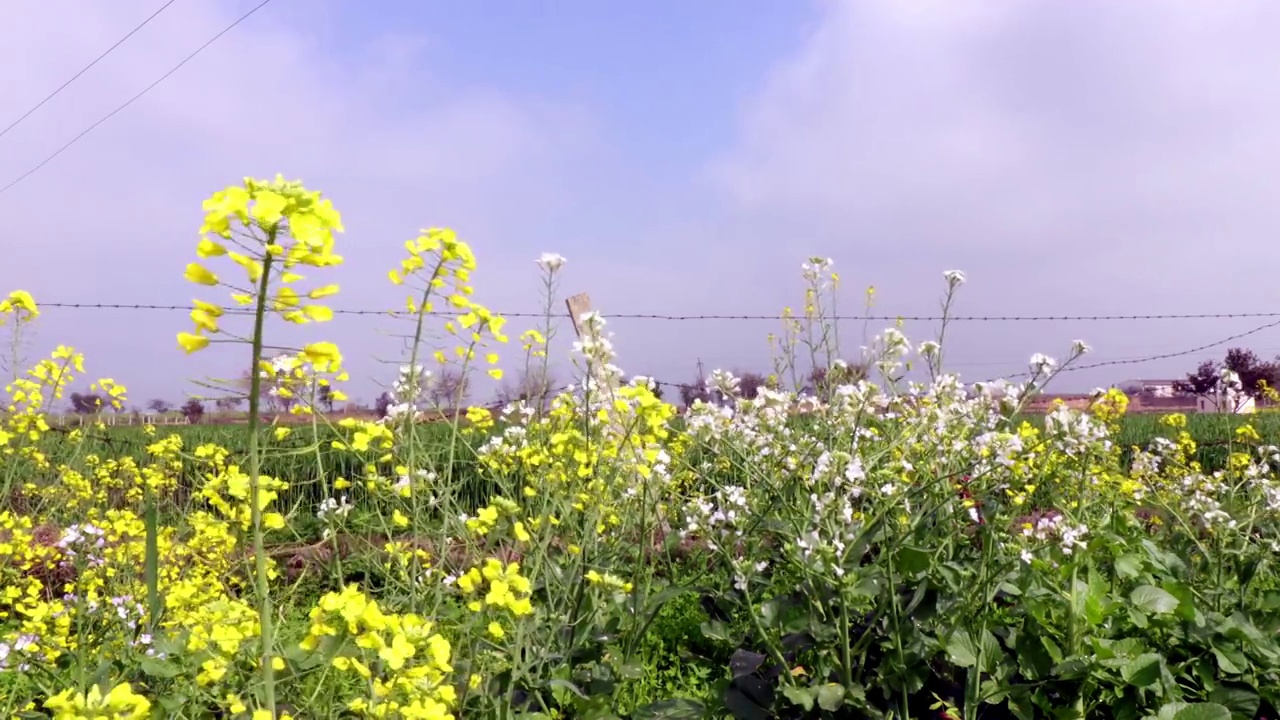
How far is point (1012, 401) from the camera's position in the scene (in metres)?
2.47

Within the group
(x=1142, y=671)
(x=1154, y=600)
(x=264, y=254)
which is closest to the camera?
(x=264, y=254)

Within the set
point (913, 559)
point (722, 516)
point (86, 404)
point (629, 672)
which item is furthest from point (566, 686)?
point (86, 404)

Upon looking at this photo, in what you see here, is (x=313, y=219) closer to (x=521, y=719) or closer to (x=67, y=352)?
(x=521, y=719)

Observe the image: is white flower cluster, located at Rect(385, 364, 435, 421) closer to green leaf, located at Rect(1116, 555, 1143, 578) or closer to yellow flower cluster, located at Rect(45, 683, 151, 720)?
yellow flower cluster, located at Rect(45, 683, 151, 720)

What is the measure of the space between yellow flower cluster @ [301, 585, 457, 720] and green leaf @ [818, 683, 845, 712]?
917mm

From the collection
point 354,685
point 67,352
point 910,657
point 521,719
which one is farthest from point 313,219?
point 67,352

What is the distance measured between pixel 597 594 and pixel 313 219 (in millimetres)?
1651

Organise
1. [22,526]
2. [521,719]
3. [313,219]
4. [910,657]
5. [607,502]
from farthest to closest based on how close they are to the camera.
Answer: [22,526]
[607,502]
[910,657]
[521,719]
[313,219]

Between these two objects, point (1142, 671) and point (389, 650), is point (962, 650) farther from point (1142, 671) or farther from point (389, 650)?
point (389, 650)

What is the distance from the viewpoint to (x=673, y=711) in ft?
7.02

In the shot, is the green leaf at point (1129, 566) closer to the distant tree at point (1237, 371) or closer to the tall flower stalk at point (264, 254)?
the tall flower stalk at point (264, 254)

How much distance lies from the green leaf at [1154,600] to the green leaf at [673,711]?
1.06m

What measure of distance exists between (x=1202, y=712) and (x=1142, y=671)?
0.14 meters

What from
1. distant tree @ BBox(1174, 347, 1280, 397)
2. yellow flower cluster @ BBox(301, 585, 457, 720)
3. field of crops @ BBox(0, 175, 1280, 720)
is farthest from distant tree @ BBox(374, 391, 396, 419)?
distant tree @ BBox(1174, 347, 1280, 397)
